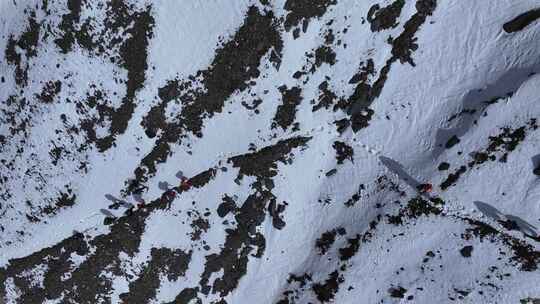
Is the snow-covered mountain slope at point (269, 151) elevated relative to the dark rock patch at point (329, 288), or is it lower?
elevated

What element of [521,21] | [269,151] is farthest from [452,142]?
[269,151]

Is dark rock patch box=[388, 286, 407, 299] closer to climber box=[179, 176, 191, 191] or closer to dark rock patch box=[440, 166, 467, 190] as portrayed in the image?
dark rock patch box=[440, 166, 467, 190]

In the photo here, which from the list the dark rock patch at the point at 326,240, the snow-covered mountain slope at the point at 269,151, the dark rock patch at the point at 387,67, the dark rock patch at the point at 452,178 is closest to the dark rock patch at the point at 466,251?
the snow-covered mountain slope at the point at 269,151

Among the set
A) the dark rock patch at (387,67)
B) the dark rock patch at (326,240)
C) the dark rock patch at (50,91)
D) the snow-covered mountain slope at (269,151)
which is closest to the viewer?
the snow-covered mountain slope at (269,151)

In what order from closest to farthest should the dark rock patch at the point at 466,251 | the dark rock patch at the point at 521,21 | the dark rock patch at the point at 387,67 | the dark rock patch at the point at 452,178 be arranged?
the dark rock patch at the point at 521,21, the dark rock patch at the point at 452,178, the dark rock patch at the point at 466,251, the dark rock patch at the point at 387,67

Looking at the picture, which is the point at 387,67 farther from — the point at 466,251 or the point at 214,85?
the point at 466,251

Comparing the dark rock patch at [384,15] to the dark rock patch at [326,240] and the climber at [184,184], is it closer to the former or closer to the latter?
the dark rock patch at [326,240]

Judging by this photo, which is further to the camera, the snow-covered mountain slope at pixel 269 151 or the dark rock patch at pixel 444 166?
the dark rock patch at pixel 444 166
